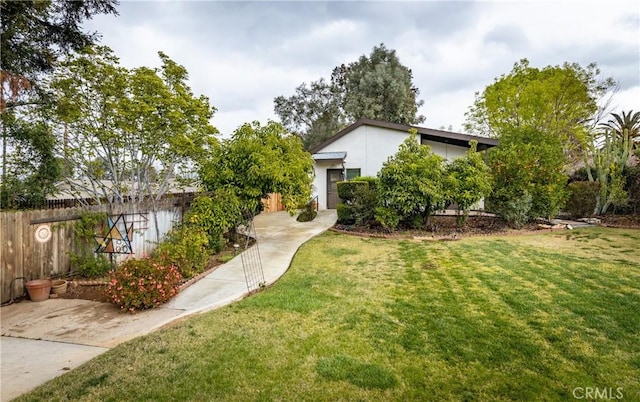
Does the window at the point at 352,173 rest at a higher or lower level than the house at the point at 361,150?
lower

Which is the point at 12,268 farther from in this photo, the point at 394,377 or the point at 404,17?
the point at 404,17

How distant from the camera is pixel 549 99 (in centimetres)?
1853

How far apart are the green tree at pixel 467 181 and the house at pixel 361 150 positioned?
153 inches

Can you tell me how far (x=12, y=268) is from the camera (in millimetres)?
5164

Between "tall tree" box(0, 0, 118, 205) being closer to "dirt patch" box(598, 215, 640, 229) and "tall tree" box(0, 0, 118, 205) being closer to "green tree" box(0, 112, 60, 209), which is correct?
"green tree" box(0, 112, 60, 209)

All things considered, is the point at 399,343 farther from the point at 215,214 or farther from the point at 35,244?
the point at 35,244

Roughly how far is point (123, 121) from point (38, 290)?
11.7 ft

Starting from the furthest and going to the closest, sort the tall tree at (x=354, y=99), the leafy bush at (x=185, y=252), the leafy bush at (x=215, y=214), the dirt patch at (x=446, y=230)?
the tall tree at (x=354, y=99) → the dirt patch at (x=446, y=230) → the leafy bush at (x=215, y=214) → the leafy bush at (x=185, y=252)

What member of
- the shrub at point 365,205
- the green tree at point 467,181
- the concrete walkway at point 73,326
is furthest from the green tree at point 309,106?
the concrete walkway at point 73,326

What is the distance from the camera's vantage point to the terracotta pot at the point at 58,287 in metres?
5.49

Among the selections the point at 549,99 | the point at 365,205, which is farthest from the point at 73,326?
the point at 549,99

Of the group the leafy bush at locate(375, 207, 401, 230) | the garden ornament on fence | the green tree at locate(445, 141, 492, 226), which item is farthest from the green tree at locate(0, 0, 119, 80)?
the green tree at locate(445, 141, 492, 226)

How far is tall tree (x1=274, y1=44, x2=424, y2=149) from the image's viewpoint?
26.8 m

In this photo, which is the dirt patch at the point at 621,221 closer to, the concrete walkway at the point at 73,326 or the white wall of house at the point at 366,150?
the white wall of house at the point at 366,150
